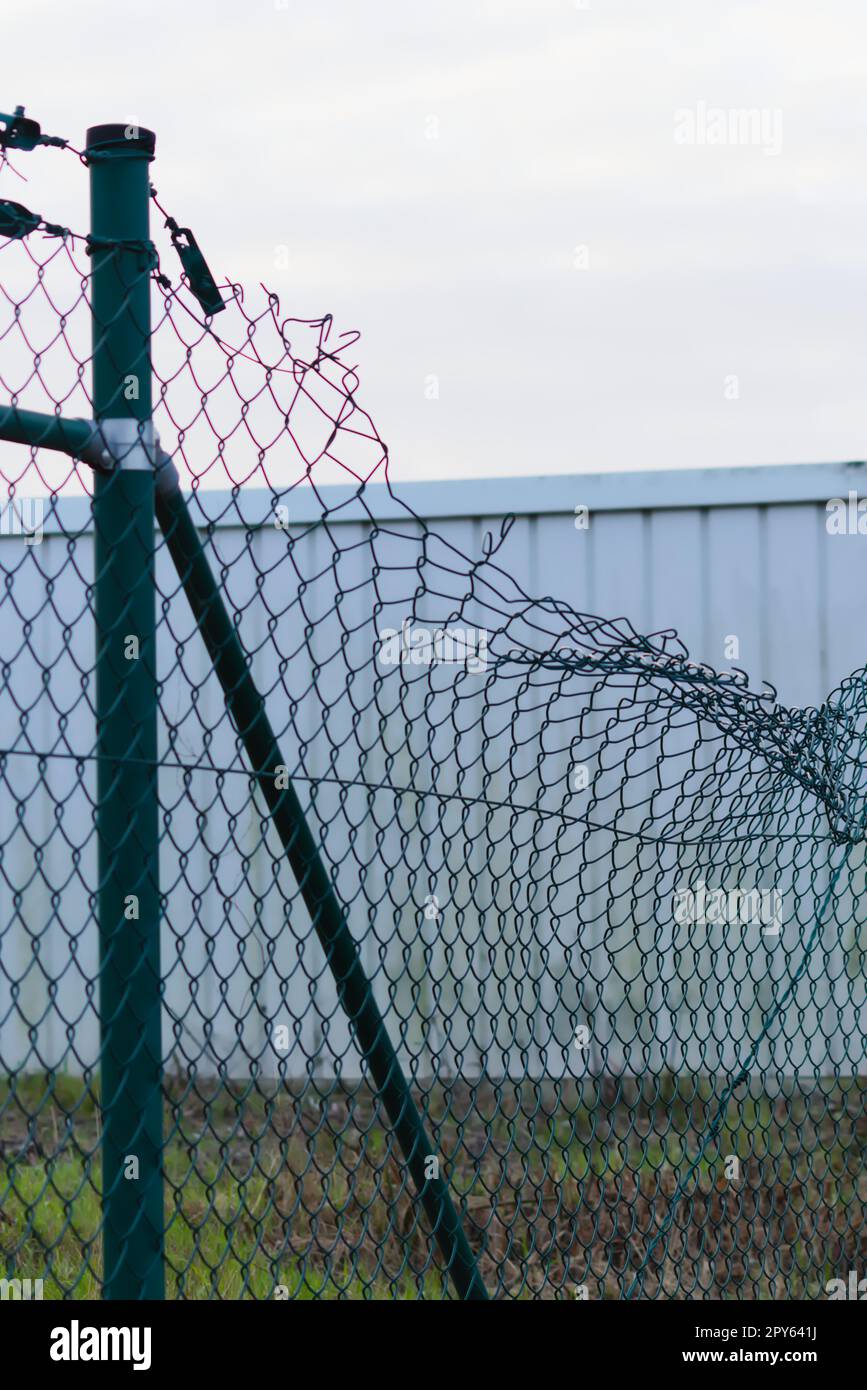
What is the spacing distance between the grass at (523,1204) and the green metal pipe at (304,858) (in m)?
0.22

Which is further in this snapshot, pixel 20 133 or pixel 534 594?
pixel 534 594

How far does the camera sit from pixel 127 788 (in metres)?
2.05

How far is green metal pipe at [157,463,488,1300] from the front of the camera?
2207mm

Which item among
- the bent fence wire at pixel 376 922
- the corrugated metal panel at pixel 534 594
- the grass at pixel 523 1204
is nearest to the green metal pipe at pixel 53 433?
the bent fence wire at pixel 376 922

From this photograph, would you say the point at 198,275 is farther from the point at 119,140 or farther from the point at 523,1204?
the point at 523,1204

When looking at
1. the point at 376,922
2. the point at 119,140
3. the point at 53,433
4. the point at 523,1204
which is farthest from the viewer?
the point at 376,922

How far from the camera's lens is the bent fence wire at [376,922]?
81.7 inches

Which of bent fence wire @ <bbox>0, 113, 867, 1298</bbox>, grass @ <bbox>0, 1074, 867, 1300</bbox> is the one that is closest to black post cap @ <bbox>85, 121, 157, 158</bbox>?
bent fence wire @ <bbox>0, 113, 867, 1298</bbox>

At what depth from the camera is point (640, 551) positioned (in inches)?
198

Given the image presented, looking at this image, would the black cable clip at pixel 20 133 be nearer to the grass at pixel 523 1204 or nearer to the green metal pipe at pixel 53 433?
the green metal pipe at pixel 53 433

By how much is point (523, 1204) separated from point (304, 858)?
6.58 ft

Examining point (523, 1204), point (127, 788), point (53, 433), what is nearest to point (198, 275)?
point (53, 433)

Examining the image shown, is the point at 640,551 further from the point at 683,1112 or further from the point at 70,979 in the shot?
the point at 70,979

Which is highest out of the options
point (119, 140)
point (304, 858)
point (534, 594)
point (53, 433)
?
point (119, 140)
